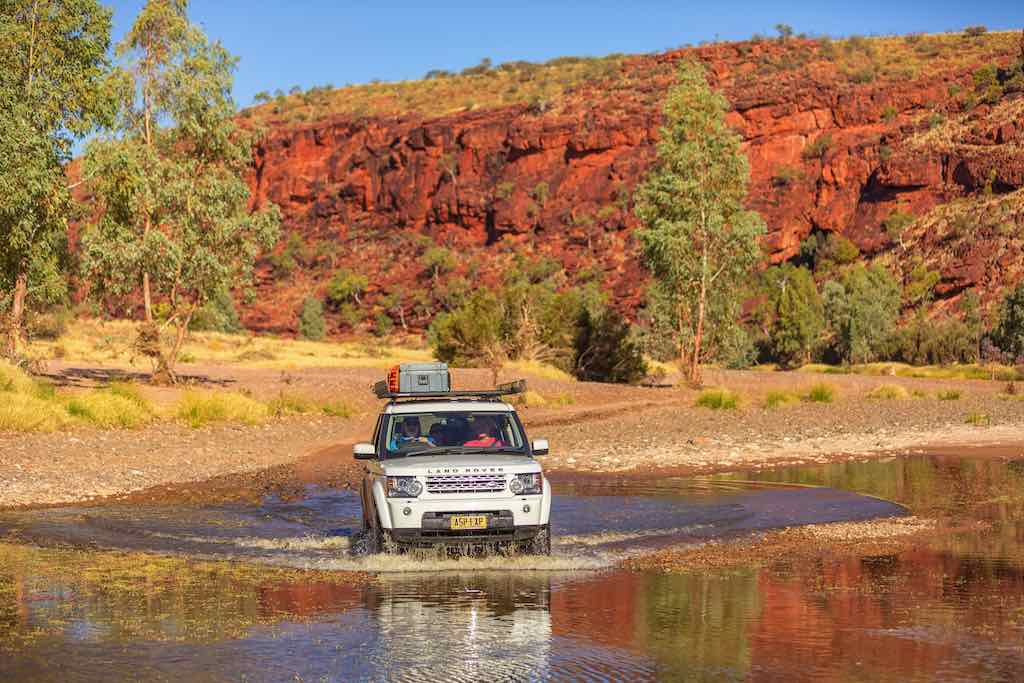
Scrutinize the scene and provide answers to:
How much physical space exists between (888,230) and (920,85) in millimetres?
19627

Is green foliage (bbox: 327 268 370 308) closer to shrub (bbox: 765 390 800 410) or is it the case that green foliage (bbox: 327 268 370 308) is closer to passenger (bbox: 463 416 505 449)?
shrub (bbox: 765 390 800 410)

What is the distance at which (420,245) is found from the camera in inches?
4609

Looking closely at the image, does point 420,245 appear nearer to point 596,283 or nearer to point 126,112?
point 596,283

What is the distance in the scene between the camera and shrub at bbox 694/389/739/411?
119 feet

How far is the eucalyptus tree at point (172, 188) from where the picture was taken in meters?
33.0

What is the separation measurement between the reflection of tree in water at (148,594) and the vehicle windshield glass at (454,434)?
1.64 meters

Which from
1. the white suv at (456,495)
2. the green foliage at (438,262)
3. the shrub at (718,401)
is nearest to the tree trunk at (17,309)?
the shrub at (718,401)

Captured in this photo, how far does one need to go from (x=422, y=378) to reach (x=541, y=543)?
2789 mm

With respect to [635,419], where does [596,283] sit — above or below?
above

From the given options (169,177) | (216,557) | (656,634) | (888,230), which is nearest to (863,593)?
Answer: (656,634)

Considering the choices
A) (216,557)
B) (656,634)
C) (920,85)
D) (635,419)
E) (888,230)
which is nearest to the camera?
(656,634)

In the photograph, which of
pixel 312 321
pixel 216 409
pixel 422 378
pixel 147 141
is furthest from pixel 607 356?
pixel 312 321

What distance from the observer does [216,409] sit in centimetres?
2916

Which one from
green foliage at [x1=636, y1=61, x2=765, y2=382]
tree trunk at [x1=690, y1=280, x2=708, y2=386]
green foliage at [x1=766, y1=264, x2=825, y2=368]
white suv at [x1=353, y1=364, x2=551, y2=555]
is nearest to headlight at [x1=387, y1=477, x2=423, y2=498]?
white suv at [x1=353, y1=364, x2=551, y2=555]
